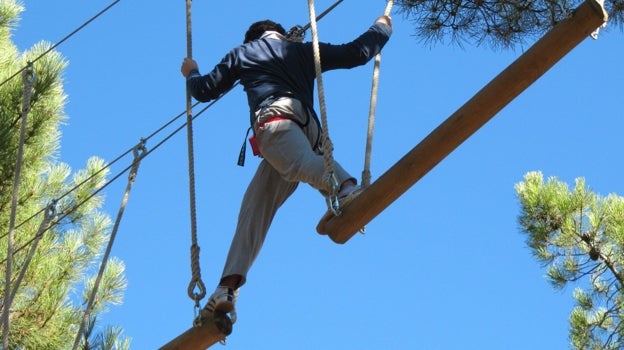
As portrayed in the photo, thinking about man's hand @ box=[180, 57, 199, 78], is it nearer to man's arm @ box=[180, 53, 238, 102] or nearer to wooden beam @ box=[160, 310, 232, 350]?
man's arm @ box=[180, 53, 238, 102]

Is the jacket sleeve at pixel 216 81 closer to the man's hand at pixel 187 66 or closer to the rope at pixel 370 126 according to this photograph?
the man's hand at pixel 187 66

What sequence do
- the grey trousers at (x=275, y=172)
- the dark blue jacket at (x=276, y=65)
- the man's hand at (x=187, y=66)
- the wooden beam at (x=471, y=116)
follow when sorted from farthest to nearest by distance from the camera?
the man's hand at (x=187, y=66) < the dark blue jacket at (x=276, y=65) < the grey trousers at (x=275, y=172) < the wooden beam at (x=471, y=116)

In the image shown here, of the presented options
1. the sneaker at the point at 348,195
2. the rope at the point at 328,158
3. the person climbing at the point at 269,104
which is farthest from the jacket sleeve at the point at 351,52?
the sneaker at the point at 348,195

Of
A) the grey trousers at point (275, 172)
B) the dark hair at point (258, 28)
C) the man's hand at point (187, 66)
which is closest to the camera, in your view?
the grey trousers at point (275, 172)

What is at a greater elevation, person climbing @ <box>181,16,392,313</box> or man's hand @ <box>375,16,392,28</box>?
man's hand @ <box>375,16,392,28</box>

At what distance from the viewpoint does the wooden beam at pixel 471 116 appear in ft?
10.6

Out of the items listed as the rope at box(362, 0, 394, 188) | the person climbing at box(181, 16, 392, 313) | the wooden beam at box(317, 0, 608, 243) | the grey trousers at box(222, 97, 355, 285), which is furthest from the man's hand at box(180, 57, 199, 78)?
the wooden beam at box(317, 0, 608, 243)

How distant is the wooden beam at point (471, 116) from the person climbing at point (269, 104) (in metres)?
0.30

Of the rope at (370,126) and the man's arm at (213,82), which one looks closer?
the rope at (370,126)

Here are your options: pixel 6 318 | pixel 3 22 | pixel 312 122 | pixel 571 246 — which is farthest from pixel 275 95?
pixel 3 22

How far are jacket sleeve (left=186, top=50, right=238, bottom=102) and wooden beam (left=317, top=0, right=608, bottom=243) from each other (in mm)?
650

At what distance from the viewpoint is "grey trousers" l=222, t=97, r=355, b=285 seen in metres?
3.56

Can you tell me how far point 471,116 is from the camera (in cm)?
328

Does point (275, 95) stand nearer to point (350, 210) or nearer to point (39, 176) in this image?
point (350, 210)
